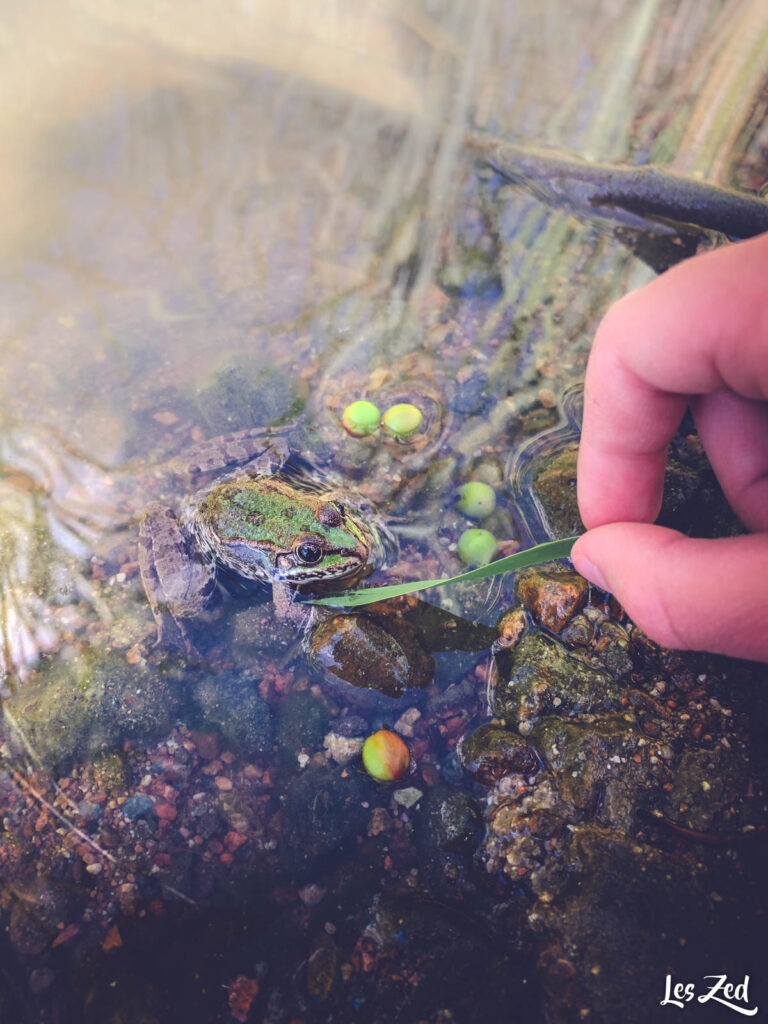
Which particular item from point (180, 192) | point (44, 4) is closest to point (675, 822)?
point (180, 192)

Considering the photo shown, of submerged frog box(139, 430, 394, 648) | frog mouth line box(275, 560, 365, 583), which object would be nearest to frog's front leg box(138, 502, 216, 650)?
submerged frog box(139, 430, 394, 648)

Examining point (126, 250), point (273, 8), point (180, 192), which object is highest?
point (273, 8)

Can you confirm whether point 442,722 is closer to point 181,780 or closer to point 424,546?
point 424,546

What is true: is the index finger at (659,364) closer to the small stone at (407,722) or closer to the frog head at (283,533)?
the small stone at (407,722)

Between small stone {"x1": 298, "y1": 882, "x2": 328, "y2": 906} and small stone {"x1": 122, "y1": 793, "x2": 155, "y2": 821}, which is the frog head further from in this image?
small stone {"x1": 298, "y1": 882, "x2": 328, "y2": 906}

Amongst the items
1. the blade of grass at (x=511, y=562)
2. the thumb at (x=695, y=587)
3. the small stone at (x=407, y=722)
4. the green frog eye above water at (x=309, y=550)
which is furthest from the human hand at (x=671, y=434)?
the green frog eye above water at (x=309, y=550)

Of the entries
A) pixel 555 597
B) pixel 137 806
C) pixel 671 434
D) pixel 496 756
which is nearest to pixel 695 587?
pixel 671 434

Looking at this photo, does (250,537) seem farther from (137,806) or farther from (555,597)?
(555,597)

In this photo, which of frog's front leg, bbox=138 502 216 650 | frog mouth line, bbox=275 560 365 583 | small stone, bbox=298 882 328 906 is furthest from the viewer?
frog mouth line, bbox=275 560 365 583
